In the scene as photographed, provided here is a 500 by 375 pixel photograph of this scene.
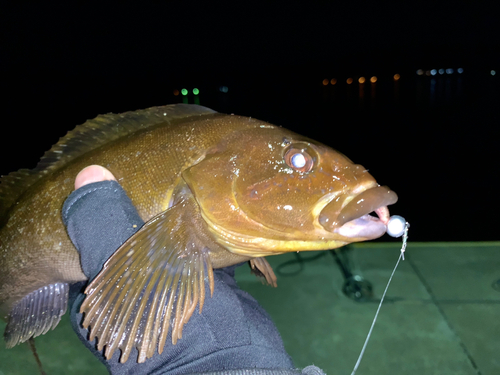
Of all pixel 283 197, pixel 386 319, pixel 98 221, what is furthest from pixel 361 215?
pixel 386 319

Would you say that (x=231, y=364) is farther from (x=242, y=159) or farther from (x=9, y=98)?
(x=9, y=98)

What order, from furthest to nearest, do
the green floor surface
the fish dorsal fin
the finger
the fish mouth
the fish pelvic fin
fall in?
the green floor surface
the fish pelvic fin
the fish dorsal fin
the finger
the fish mouth

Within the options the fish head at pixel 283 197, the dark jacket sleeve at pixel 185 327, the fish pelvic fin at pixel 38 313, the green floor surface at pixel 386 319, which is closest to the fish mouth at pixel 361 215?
the fish head at pixel 283 197

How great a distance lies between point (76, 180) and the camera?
5.54ft

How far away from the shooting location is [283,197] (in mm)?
1484

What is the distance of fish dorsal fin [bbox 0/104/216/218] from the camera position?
189cm

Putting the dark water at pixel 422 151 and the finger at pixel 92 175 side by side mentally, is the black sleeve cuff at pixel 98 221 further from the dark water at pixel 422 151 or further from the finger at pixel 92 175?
the dark water at pixel 422 151

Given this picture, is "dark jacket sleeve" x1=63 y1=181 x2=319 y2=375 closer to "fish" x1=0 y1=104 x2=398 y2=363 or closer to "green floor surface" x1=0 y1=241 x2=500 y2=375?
"fish" x1=0 y1=104 x2=398 y2=363

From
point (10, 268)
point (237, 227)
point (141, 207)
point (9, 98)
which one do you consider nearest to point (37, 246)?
point (10, 268)

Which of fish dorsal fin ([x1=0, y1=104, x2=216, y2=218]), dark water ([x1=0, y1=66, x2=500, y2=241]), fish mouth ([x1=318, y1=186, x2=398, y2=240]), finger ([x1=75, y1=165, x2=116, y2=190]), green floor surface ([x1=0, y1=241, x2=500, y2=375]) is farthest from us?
dark water ([x1=0, y1=66, x2=500, y2=241])

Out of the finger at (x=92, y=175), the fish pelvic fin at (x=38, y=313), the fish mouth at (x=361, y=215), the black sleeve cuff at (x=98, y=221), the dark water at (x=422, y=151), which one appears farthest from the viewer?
the dark water at (x=422, y=151)

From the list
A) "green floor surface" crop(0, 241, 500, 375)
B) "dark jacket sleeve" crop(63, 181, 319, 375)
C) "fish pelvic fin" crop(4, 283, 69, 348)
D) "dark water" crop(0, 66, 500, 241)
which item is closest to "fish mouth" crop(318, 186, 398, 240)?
"dark jacket sleeve" crop(63, 181, 319, 375)

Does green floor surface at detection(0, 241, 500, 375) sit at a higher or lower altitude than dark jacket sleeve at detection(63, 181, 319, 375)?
lower

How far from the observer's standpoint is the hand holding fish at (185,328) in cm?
136
